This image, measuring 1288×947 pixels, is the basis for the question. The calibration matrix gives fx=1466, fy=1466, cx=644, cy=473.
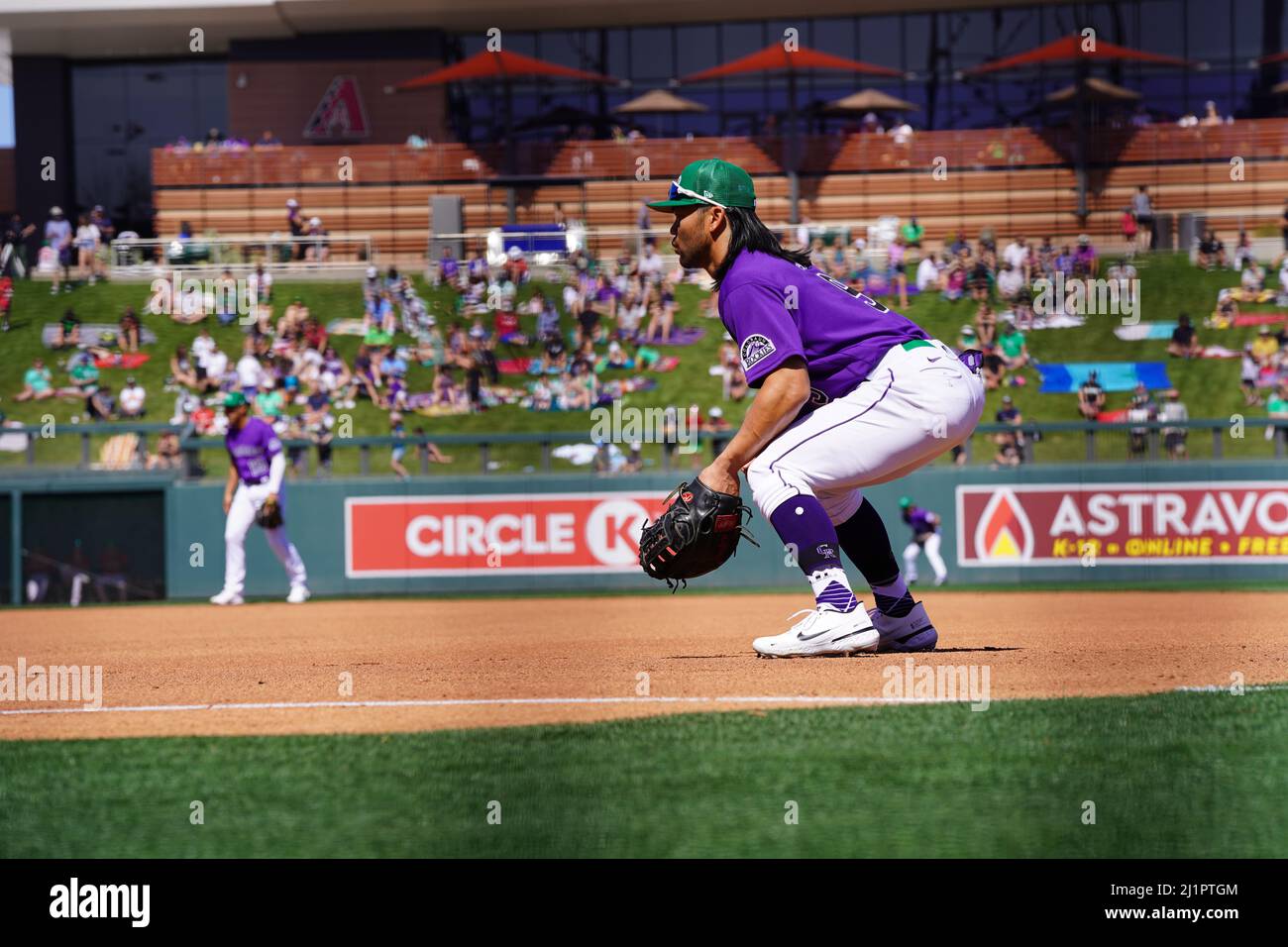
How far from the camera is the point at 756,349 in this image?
452cm

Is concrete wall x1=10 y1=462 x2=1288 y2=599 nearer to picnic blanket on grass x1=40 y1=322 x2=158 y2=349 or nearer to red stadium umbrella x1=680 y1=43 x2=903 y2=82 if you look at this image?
picnic blanket on grass x1=40 y1=322 x2=158 y2=349

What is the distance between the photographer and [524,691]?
5.13 meters

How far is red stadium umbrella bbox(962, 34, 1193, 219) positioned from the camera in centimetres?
1364

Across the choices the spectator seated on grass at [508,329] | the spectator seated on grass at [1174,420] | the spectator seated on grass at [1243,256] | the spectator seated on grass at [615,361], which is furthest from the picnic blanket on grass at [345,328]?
the spectator seated on grass at [1243,256]

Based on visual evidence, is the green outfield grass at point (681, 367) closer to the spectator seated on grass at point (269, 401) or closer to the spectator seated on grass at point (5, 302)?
the spectator seated on grass at point (5, 302)

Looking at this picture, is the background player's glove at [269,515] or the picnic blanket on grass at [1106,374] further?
the picnic blanket on grass at [1106,374]

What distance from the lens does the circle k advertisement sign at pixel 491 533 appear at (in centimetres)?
1330

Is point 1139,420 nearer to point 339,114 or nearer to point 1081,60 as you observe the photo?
point 1081,60

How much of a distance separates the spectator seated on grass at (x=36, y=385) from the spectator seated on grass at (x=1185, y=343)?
11279mm

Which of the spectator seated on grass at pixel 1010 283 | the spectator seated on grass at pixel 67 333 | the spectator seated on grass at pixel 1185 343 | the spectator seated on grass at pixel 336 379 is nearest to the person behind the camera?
the spectator seated on grass at pixel 1185 343

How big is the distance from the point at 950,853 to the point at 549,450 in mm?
10624

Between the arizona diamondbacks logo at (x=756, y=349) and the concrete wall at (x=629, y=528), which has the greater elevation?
the arizona diamondbacks logo at (x=756, y=349)

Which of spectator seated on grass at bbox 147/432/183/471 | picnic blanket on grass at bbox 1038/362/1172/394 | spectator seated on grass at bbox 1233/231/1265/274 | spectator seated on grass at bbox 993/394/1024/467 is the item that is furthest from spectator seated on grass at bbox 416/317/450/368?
spectator seated on grass at bbox 1233/231/1265/274
